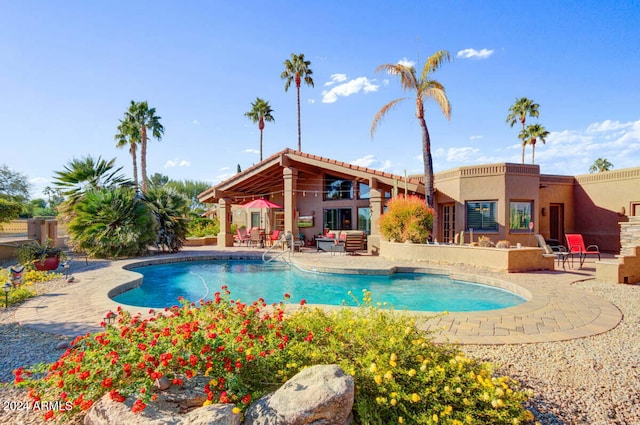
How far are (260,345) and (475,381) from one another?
1.84 m

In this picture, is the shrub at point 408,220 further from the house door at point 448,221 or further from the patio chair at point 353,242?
the house door at point 448,221

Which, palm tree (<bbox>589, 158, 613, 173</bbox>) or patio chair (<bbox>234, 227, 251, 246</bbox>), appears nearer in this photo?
patio chair (<bbox>234, 227, 251, 246</bbox>)

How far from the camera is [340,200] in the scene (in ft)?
61.9

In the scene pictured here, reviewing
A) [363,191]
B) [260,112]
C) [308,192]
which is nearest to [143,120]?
[260,112]

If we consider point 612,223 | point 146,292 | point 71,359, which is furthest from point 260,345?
point 612,223

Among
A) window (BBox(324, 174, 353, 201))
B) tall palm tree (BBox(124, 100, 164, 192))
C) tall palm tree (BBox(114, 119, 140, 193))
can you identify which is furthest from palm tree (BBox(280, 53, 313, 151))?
window (BBox(324, 174, 353, 201))

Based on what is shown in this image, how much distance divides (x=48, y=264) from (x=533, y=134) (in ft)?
119

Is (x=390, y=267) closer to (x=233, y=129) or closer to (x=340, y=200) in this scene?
(x=340, y=200)

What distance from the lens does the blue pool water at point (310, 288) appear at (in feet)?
26.1

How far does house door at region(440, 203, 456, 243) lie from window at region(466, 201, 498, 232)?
802mm

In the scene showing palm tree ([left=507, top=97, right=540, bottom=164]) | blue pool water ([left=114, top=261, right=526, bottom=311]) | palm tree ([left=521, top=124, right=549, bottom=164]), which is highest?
palm tree ([left=507, top=97, right=540, bottom=164])

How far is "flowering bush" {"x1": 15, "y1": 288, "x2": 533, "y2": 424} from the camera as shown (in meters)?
2.41

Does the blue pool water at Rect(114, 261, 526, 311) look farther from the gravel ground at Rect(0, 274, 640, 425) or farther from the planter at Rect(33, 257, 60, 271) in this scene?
the gravel ground at Rect(0, 274, 640, 425)

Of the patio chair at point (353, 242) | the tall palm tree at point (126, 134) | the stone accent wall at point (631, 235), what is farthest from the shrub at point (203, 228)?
the stone accent wall at point (631, 235)
